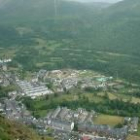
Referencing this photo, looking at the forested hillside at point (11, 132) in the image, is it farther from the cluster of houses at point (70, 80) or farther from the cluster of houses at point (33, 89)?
the cluster of houses at point (70, 80)

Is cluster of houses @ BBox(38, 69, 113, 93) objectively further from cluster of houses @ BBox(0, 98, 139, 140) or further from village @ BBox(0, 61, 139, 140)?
cluster of houses @ BBox(0, 98, 139, 140)

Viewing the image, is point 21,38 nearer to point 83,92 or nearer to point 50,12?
point 50,12

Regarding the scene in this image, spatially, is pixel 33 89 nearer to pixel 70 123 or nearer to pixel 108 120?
pixel 70 123

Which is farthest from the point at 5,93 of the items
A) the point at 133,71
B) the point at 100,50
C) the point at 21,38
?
the point at 21,38

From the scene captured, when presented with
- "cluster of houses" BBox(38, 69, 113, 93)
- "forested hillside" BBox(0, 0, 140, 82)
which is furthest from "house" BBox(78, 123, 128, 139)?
"forested hillside" BBox(0, 0, 140, 82)

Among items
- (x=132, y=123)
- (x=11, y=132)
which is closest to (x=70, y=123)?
(x=132, y=123)

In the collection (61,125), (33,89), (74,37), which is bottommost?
(74,37)

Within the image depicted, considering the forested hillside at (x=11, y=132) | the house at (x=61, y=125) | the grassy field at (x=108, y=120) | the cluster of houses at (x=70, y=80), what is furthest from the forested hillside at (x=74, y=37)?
the forested hillside at (x=11, y=132)
